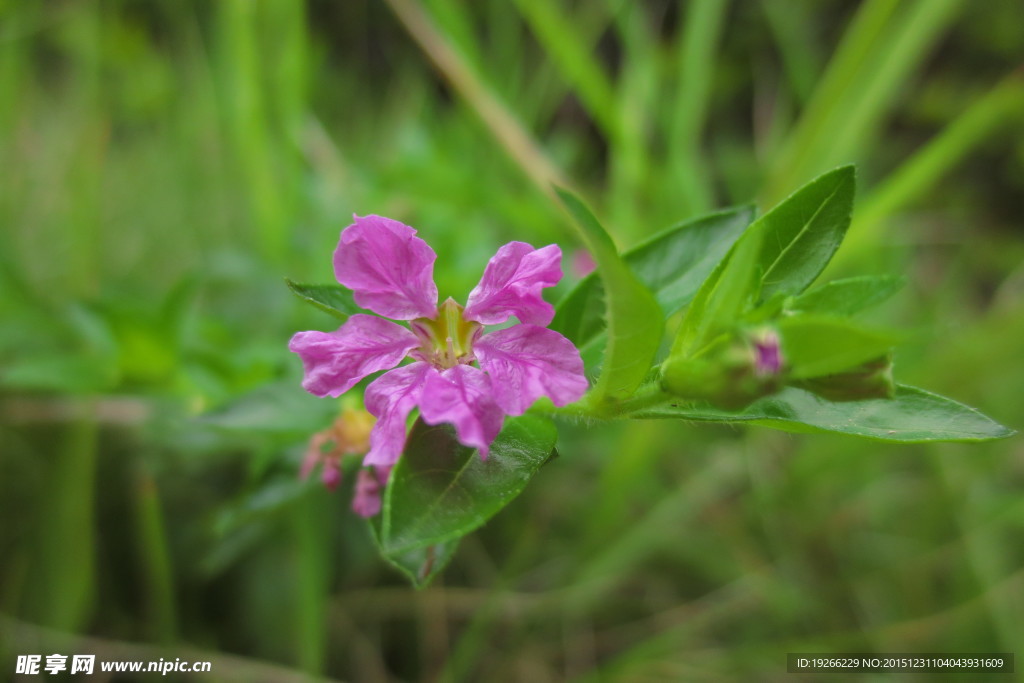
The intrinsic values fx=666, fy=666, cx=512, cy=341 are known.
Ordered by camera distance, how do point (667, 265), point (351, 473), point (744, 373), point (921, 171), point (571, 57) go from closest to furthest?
point (744, 373) → point (667, 265) → point (351, 473) → point (921, 171) → point (571, 57)

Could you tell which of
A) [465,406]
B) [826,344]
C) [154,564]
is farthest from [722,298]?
[154,564]

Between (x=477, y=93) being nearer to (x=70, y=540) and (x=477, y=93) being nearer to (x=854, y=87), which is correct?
(x=854, y=87)

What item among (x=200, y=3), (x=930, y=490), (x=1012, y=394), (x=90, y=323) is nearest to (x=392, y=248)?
(x=90, y=323)

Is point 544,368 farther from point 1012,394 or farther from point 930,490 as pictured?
point 1012,394

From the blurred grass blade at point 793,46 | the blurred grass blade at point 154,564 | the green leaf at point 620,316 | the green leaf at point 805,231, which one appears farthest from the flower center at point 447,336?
the blurred grass blade at point 793,46

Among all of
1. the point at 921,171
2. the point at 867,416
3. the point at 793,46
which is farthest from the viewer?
the point at 793,46

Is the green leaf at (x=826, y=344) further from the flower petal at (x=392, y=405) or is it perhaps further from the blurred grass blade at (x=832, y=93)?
the blurred grass blade at (x=832, y=93)
